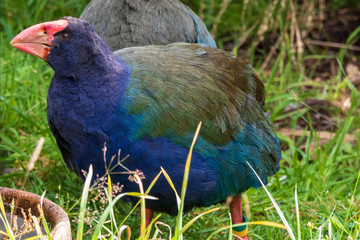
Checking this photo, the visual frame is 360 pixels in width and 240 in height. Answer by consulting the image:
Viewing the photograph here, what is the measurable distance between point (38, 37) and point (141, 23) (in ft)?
3.23

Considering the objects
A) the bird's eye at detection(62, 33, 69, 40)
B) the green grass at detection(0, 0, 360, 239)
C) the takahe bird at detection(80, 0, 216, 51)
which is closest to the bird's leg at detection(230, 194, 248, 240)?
the green grass at detection(0, 0, 360, 239)

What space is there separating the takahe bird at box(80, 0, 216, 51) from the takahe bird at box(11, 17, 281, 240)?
1.84ft

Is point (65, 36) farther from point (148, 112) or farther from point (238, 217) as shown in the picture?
point (238, 217)

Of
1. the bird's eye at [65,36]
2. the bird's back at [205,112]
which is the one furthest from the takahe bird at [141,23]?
the bird's eye at [65,36]

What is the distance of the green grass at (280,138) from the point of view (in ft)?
10.1

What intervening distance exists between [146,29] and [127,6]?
7.1 inches

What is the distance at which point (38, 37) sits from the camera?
2.35m

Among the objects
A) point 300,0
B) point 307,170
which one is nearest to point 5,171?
point 307,170

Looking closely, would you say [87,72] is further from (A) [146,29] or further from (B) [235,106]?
(A) [146,29]

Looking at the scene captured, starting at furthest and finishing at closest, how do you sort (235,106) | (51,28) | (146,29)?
(146,29) < (235,106) < (51,28)

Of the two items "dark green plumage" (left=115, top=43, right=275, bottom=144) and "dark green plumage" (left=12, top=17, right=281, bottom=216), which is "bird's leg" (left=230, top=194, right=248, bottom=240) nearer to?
"dark green plumage" (left=12, top=17, right=281, bottom=216)

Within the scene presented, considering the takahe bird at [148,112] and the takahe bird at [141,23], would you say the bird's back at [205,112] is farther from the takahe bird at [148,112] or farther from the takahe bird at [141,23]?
the takahe bird at [141,23]

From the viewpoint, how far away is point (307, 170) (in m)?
3.54

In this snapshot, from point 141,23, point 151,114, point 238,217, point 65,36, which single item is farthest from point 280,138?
point 65,36
